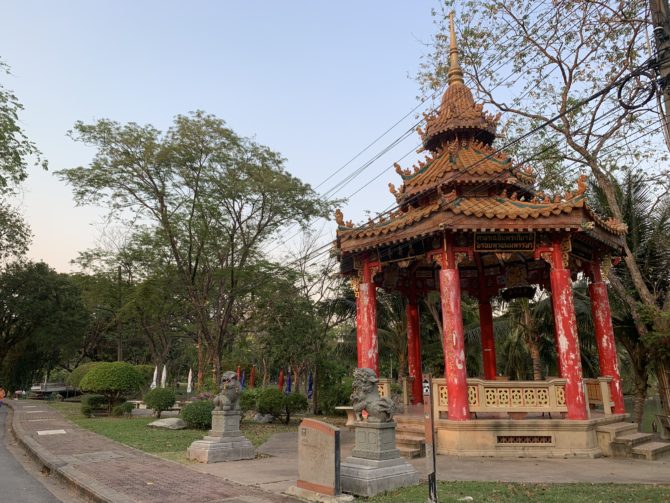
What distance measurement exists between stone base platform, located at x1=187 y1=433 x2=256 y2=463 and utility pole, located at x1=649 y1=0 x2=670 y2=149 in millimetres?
11109

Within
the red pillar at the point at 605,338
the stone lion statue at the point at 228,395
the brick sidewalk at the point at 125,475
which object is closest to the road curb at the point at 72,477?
the brick sidewalk at the point at 125,475

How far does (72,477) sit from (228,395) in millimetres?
3739

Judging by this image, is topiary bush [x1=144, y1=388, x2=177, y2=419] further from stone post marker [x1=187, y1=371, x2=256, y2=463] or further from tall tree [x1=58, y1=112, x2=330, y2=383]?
stone post marker [x1=187, y1=371, x2=256, y2=463]

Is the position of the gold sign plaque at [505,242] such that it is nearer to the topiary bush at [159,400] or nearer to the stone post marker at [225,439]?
the stone post marker at [225,439]

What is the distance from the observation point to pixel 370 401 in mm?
9086

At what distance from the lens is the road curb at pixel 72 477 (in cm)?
863

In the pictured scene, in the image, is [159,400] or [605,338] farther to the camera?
[159,400]

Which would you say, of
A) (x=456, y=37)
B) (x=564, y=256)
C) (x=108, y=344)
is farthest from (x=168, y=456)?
(x=108, y=344)

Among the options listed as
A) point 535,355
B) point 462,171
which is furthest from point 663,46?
point 535,355

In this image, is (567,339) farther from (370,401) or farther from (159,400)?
(159,400)

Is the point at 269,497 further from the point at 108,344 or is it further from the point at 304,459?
the point at 108,344

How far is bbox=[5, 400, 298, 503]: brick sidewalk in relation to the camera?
332 inches

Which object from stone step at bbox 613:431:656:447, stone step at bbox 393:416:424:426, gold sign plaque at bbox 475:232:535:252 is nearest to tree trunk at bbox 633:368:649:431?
stone step at bbox 613:431:656:447

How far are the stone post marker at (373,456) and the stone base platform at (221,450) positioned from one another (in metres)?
4.23
